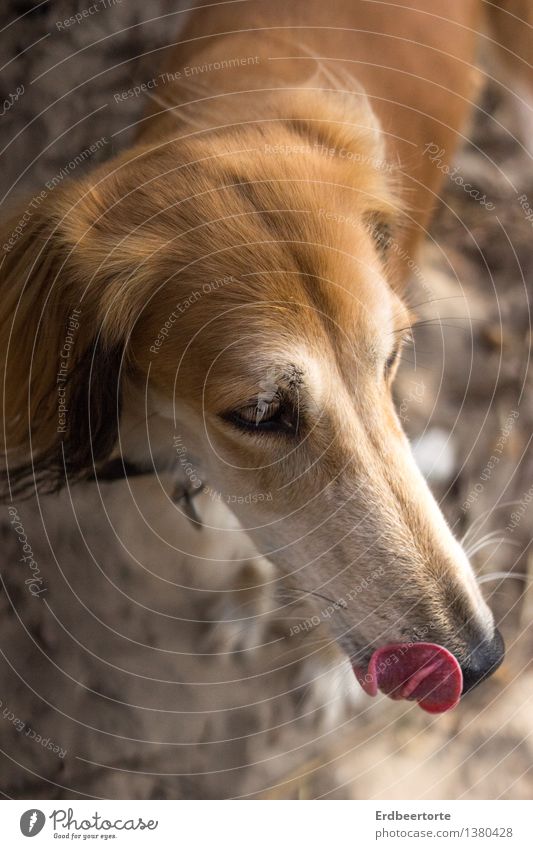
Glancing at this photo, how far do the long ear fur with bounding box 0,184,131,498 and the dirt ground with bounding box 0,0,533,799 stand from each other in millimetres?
132

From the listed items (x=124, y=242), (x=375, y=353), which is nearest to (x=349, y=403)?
(x=375, y=353)

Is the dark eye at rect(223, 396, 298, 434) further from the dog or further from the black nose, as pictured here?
the black nose

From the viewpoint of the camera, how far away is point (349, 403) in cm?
69

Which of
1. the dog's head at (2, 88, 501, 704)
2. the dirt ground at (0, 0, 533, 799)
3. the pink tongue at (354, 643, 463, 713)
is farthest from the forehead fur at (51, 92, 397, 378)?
the pink tongue at (354, 643, 463, 713)

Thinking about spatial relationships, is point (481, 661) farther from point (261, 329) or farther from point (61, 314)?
point (61, 314)

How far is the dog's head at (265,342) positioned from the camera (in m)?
0.65

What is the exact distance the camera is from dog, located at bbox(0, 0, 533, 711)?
2.13 feet

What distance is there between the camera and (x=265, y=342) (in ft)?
2.09

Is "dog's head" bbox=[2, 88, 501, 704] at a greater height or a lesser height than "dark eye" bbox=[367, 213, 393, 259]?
lesser

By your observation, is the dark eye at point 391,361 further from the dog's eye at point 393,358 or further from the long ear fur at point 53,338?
the long ear fur at point 53,338

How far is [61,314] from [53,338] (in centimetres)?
3

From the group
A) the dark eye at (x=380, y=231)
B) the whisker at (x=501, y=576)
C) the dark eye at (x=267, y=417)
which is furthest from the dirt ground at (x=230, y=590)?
the dark eye at (x=267, y=417)

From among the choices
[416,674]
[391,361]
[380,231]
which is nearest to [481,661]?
[416,674]
